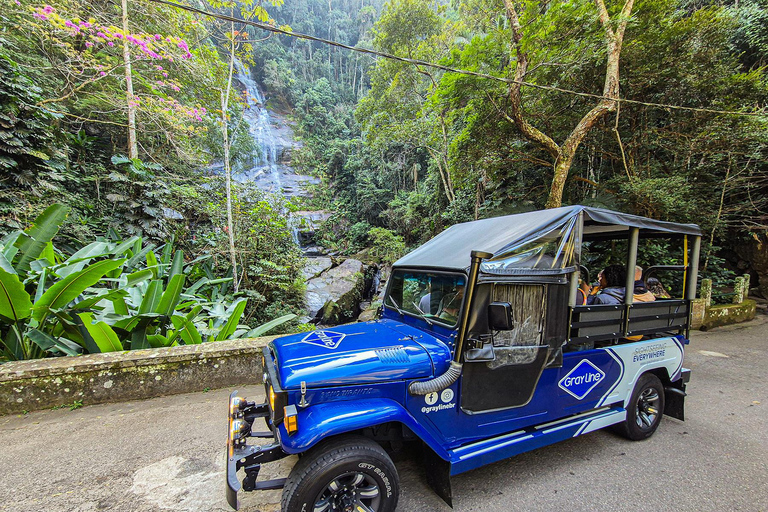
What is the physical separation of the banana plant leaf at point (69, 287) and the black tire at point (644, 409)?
215 inches

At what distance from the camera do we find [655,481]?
231 centimetres

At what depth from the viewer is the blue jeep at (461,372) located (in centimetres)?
173

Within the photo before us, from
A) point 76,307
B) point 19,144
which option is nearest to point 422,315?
point 76,307

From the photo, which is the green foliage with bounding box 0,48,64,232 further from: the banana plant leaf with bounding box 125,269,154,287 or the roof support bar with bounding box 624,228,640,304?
the roof support bar with bounding box 624,228,640,304

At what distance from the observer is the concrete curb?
3.12 m

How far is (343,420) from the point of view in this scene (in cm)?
168

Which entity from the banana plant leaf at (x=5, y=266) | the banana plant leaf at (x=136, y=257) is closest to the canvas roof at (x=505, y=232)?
the banana plant leaf at (x=5, y=266)

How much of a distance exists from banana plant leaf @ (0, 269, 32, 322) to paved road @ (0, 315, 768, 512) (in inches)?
42.1

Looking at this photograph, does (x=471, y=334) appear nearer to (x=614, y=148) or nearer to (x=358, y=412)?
(x=358, y=412)

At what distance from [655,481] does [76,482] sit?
4.43 meters

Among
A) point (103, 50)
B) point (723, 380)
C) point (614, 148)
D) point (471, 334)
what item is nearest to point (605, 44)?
point (614, 148)

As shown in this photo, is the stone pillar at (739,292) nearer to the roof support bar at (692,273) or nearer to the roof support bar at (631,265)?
the roof support bar at (692,273)

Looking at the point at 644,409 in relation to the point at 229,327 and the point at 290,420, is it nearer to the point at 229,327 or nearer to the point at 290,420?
the point at 290,420

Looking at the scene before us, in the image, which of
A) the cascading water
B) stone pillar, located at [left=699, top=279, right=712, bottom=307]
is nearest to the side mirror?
stone pillar, located at [left=699, top=279, right=712, bottom=307]
